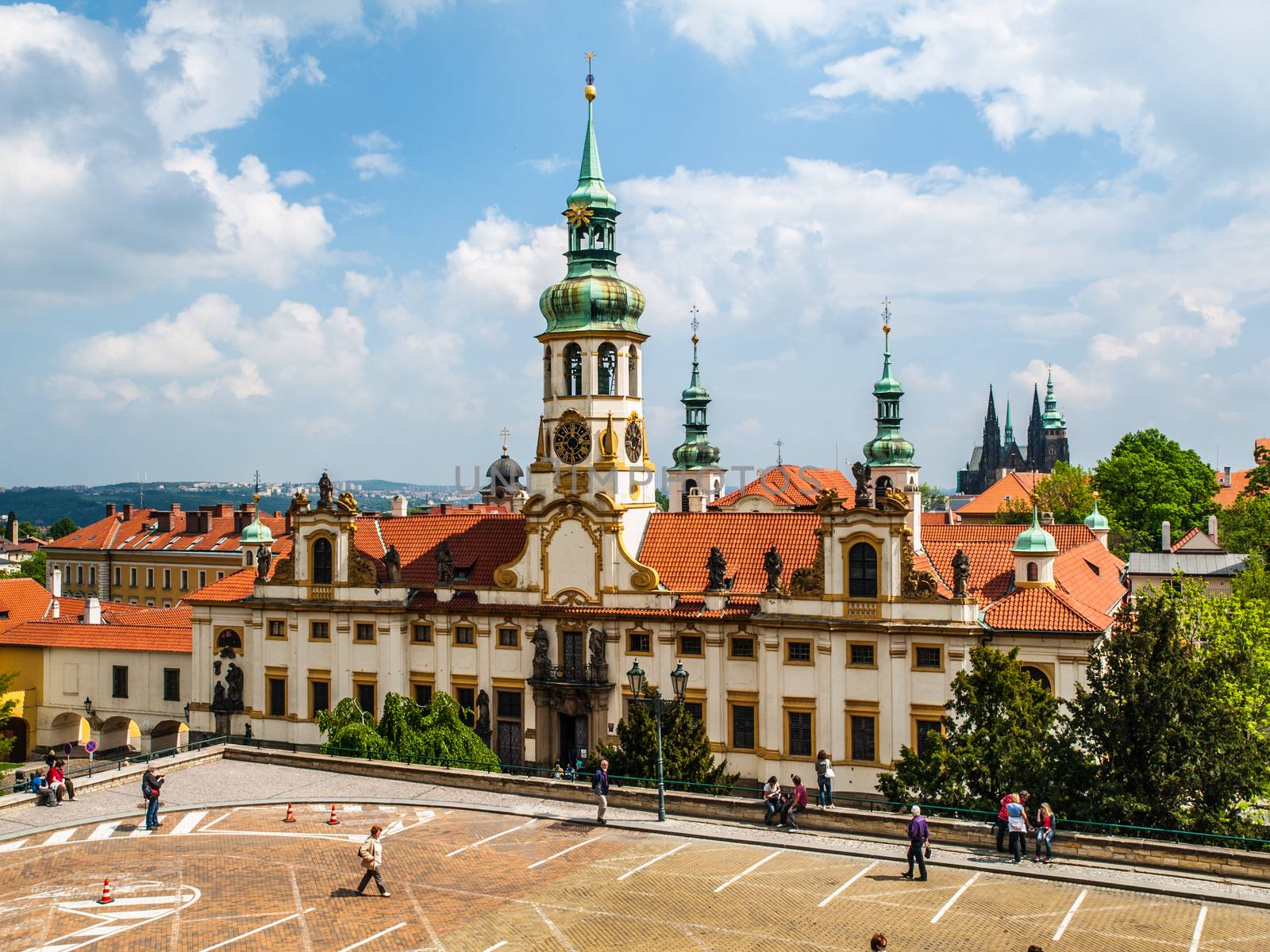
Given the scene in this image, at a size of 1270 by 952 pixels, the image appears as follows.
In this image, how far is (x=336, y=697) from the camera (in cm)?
5144

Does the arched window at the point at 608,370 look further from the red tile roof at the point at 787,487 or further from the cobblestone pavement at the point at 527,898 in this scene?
the red tile roof at the point at 787,487

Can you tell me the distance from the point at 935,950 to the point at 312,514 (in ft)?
121

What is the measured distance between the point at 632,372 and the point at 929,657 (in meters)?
17.6

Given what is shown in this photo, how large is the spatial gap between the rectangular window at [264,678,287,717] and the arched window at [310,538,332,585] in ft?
15.7

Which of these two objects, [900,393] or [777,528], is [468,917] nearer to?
[777,528]

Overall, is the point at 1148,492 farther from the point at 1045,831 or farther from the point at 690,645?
the point at 1045,831

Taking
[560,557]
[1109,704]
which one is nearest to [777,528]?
[560,557]

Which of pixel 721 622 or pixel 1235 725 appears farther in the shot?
pixel 721 622

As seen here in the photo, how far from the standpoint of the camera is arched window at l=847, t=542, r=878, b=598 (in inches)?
1715

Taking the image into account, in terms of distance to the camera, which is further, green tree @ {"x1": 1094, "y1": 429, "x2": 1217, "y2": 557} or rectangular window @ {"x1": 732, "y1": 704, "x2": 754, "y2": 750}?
green tree @ {"x1": 1094, "y1": 429, "x2": 1217, "y2": 557}

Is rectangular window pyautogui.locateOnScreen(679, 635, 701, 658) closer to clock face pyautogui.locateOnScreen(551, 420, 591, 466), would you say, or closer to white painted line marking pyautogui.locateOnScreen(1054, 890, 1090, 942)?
clock face pyautogui.locateOnScreen(551, 420, 591, 466)

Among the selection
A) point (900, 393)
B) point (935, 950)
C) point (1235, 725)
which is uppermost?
point (900, 393)

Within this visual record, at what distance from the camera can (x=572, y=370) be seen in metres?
51.5

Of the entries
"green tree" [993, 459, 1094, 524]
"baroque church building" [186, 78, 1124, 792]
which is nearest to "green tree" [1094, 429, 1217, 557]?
"green tree" [993, 459, 1094, 524]
